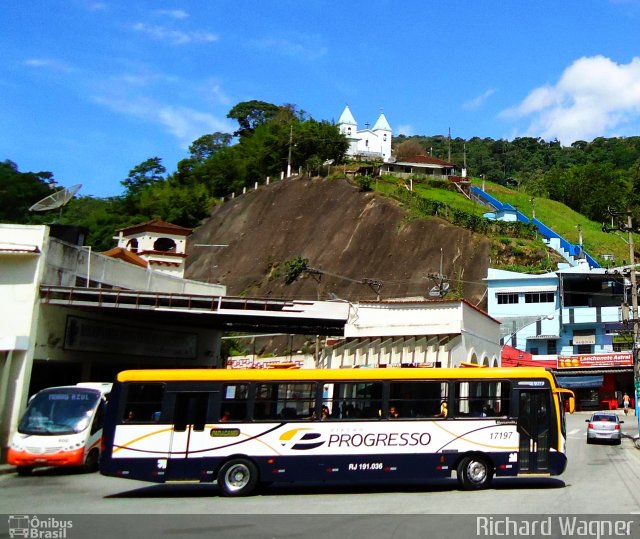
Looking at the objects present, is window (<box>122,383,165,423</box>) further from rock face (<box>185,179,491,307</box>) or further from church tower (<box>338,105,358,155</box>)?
church tower (<box>338,105,358,155</box>)

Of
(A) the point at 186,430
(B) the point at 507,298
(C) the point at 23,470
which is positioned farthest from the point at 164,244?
(A) the point at 186,430

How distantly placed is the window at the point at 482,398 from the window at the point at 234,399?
4.58 m

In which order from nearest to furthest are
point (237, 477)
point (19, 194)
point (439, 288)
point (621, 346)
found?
point (237, 477)
point (439, 288)
point (621, 346)
point (19, 194)

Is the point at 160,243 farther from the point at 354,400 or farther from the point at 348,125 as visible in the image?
the point at 348,125

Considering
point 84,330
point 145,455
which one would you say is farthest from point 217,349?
point 145,455

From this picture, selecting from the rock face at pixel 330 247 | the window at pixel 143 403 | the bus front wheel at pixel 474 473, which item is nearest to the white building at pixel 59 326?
the window at pixel 143 403

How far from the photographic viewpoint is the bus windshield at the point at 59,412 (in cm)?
1888

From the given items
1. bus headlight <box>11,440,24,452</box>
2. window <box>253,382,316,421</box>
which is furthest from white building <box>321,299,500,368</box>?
bus headlight <box>11,440,24,452</box>

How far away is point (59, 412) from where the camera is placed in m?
19.2

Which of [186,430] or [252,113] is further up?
[252,113]

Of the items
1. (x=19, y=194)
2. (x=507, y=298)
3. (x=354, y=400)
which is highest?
(x=19, y=194)

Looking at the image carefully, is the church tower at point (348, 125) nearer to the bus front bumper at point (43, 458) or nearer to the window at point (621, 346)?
the window at point (621, 346)

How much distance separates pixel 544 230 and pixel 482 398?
67.7 m

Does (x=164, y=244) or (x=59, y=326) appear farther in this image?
(x=164, y=244)
